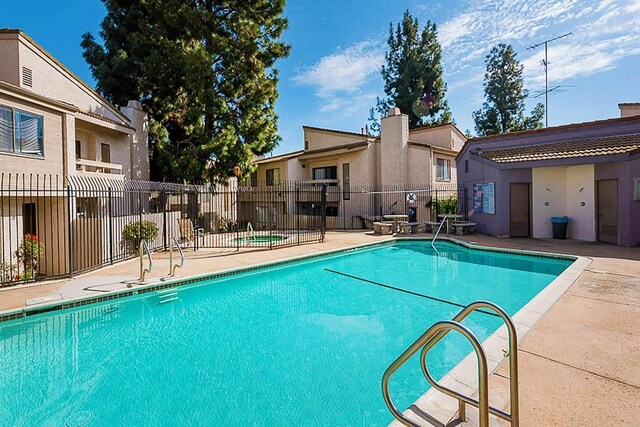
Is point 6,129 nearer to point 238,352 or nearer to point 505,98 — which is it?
point 238,352

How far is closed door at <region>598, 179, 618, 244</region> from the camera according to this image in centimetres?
1312

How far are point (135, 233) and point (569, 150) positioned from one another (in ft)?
59.8

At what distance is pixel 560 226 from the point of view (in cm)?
1499

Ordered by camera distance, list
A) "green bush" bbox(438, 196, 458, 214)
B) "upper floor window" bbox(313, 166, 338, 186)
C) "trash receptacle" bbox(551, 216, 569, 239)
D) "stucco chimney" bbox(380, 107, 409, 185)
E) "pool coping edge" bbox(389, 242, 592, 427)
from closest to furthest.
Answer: "pool coping edge" bbox(389, 242, 592, 427) → "trash receptacle" bbox(551, 216, 569, 239) → "green bush" bbox(438, 196, 458, 214) → "stucco chimney" bbox(380, 107, 409, 185) → "upper floor window" bbox(313, 166, 338, 186)

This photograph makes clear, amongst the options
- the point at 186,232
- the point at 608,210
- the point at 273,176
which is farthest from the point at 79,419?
the point at 273,176

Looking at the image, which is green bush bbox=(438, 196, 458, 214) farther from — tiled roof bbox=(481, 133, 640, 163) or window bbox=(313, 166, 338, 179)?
window bbox=(313, 166, 338, 179)

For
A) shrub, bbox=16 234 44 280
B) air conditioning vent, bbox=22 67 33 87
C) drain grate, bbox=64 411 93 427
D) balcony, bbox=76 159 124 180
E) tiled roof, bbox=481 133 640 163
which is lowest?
drain grate, bbox=64 411 93 427

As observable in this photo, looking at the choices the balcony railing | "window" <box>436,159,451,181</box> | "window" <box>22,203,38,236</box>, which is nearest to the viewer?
"window" <box>22,203,38,236</box>

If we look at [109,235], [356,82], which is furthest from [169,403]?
[356,82]

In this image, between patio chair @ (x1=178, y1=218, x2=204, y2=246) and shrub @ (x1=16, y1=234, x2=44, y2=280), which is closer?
shrub @ (x1=16, y1=234, x2=44, y2=280)

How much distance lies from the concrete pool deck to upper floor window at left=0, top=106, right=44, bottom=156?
13.1 ft

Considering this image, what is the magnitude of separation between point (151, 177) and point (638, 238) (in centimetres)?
2332

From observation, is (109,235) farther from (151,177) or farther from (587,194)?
(587,194)

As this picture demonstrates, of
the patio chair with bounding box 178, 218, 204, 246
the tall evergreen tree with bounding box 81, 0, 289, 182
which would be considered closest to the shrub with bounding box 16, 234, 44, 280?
the patio chair with bounding box 178, 218, 204, 246
